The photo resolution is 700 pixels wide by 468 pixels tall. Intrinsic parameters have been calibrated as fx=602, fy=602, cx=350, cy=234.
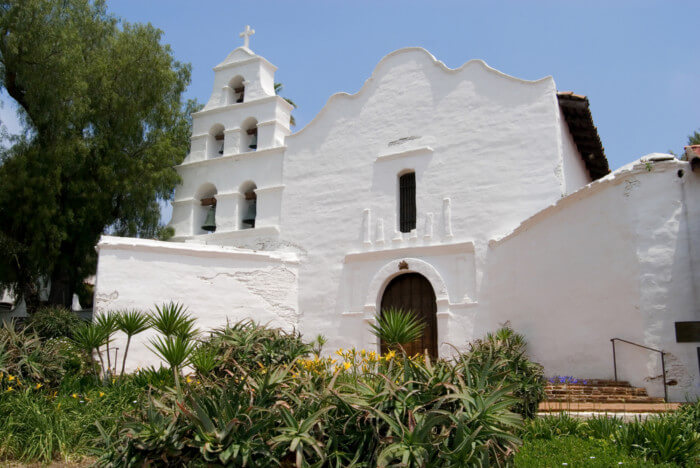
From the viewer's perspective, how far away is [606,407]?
8867 mm

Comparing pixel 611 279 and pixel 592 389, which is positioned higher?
pixel 611 279

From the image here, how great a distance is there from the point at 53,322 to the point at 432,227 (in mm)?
9377

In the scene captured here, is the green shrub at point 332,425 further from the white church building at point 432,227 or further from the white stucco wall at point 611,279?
the white church building at point 432,227

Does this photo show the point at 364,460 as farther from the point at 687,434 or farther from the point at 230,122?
the point at 230,122

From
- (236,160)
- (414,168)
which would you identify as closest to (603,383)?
(414,168)

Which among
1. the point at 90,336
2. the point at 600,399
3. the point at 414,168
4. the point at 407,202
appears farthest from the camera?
the point at 407,202

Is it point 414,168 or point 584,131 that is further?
point 414,168

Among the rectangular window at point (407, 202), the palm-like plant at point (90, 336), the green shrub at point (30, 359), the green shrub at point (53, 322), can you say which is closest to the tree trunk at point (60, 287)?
the green shrub at point (53, 322)

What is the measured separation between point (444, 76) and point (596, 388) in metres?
8.58

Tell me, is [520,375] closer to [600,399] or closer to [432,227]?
[600,399]

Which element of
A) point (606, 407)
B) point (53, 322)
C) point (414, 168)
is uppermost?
point (414, 168)

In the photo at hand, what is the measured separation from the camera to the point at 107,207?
16.5 m

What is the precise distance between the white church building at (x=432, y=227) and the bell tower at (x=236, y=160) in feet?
0.18

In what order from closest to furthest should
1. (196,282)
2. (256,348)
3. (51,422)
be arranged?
(51,422), (256,348), (196,282)
